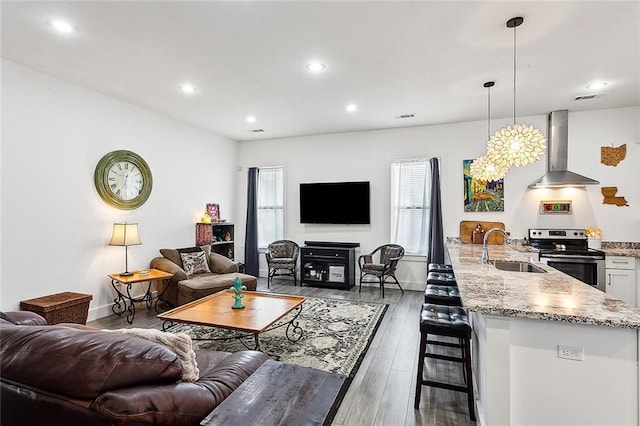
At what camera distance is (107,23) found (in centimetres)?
260

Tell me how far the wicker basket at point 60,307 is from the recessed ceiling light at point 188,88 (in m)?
2.66

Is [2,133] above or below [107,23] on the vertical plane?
below

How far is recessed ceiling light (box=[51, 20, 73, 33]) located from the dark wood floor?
10.2 ft

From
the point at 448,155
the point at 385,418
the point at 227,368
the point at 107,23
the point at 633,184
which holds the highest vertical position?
the point at 107,23

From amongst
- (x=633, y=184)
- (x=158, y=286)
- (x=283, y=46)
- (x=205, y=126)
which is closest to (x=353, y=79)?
(x=283, y=46)

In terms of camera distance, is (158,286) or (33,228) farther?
(158,286)

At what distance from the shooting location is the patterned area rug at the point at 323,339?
9.60ft

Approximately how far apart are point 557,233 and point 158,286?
604 cm

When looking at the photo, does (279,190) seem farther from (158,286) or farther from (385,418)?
(385,418)

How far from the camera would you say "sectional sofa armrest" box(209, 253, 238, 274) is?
202 inches

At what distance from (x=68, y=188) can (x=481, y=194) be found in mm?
5828

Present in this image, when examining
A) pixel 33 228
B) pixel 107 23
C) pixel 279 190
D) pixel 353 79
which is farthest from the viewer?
pixel 279 190

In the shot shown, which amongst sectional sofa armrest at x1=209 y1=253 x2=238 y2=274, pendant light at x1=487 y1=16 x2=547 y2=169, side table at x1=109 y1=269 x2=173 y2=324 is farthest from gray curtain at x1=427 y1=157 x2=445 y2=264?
side table at x1=109 y1=269 x2=173 y2=324

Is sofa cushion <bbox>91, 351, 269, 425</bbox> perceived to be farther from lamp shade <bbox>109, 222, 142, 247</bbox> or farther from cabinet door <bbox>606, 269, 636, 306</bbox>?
cabinet door <bbox>606, 269, 636, 306</bbox>
